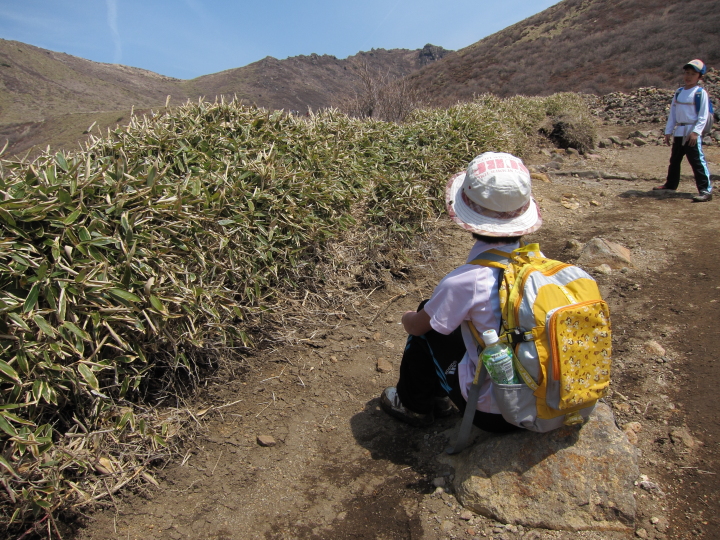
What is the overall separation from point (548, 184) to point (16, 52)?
27727mm

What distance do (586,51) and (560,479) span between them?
26.3 meters

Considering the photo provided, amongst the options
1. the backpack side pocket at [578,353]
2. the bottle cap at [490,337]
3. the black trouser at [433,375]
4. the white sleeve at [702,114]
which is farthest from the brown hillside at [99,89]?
the backpack side pocket at [578,353]

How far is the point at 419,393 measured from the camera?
2.12 metres

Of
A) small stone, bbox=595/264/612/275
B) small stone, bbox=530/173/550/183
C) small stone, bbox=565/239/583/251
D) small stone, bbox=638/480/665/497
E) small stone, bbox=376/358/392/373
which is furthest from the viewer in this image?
small stone, bbox=530/173/550/183

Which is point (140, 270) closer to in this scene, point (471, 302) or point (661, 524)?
point (471, 302)

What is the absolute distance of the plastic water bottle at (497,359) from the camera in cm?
151

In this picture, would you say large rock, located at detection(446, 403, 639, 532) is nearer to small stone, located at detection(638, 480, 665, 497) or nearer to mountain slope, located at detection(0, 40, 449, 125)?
small stone, located at detection(638, 480, 665, 497)

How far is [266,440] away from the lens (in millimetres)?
2191

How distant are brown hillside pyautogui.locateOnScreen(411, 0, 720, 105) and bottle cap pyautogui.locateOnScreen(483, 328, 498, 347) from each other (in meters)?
20.4

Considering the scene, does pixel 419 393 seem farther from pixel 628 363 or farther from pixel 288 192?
pixel 288 192

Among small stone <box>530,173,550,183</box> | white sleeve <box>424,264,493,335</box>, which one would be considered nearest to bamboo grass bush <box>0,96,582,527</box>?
white sleeve <box>424,264,493,335</box>

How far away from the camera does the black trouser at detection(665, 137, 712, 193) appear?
5071 mm

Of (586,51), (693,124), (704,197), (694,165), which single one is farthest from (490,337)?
Result: (586,51)

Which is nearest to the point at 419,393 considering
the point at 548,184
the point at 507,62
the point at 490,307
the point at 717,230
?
the point at 490,307
